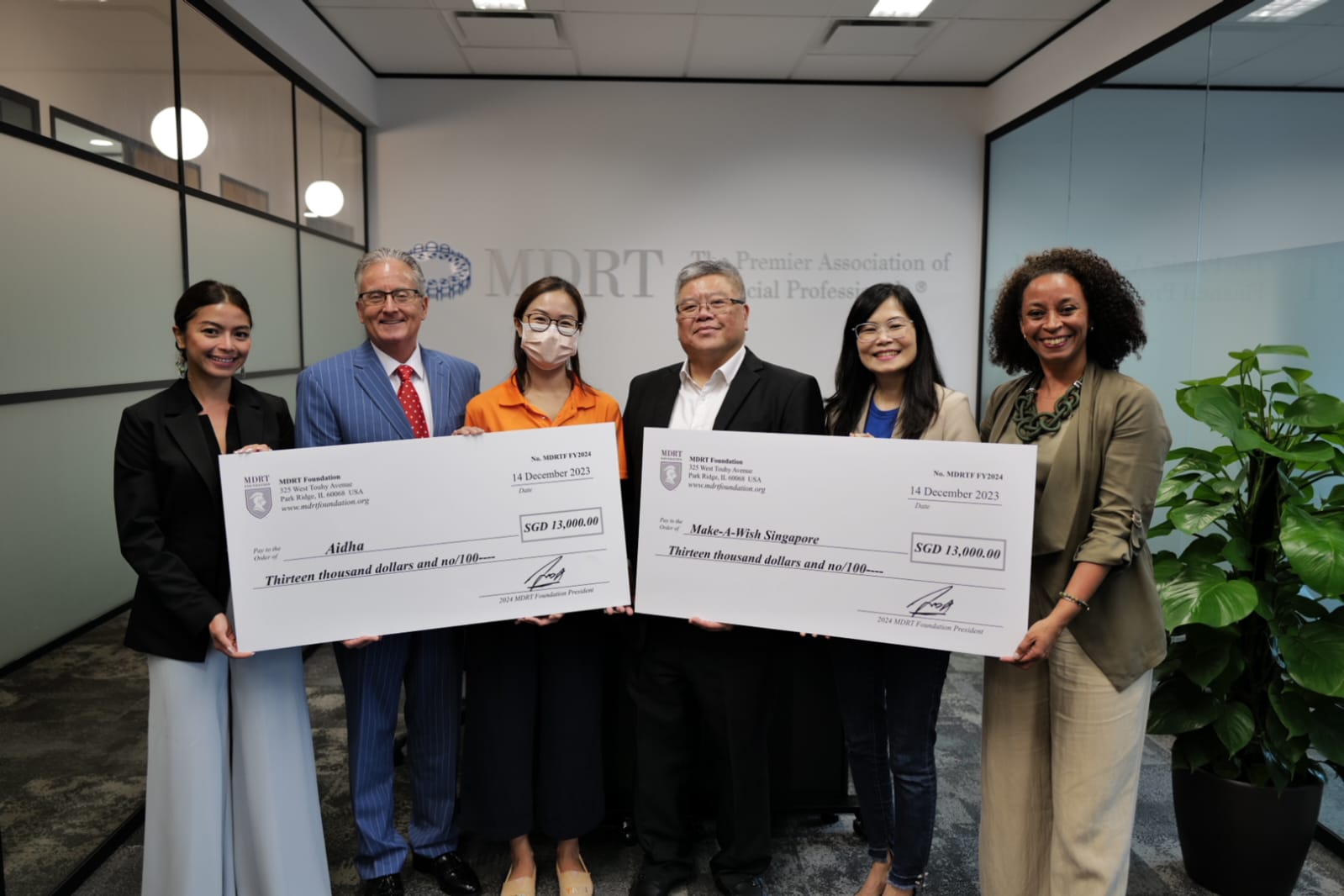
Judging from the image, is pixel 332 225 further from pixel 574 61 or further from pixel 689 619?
pixel 689 619

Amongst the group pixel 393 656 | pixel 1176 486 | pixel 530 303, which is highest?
pixel 530 303

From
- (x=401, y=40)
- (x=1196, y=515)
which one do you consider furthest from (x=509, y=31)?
(x=1196, y=515)

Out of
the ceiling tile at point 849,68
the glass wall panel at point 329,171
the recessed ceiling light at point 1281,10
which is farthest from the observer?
the ceiling tile at point 849,68

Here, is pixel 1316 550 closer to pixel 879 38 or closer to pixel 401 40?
pixel 879 38

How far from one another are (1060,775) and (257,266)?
11.9ft

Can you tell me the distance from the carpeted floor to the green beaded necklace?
4.19 ft

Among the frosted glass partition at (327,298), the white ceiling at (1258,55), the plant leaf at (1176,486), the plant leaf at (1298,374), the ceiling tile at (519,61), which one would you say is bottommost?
the plant leaf at (1176,486)

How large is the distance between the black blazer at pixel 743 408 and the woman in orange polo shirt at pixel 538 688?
0.21ft

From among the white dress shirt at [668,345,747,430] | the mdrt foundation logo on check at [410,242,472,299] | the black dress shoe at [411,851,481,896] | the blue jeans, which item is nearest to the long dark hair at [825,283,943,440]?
the white dress shirt at [668,345,747,430]

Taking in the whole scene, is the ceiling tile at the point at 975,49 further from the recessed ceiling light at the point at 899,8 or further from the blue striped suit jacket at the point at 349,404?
the blue striped suit jacket at the point at 349,404

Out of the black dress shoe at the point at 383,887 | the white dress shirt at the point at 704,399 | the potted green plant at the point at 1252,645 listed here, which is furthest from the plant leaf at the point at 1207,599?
the black dress shoe at the point at 383,887

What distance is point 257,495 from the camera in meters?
1.66

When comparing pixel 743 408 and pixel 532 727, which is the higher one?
pixel 743 408

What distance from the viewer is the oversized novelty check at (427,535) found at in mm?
1674
